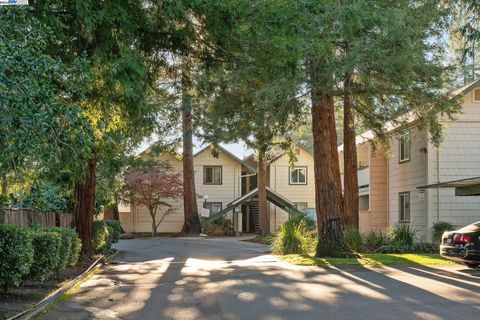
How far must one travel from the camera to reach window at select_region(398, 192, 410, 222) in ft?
92.3

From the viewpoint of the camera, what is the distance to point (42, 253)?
11.3 m

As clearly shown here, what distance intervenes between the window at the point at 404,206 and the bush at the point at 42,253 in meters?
19.9

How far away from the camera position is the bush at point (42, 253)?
36.8 feet

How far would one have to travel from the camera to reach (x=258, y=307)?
9.88 meters

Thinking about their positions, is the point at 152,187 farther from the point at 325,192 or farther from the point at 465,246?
the point at 465,246

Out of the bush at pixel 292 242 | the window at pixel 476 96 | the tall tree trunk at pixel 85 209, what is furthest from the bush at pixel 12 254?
the window at pixel 476 96

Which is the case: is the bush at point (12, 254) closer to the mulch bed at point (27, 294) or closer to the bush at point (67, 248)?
the mulch bed at point (27, 294)

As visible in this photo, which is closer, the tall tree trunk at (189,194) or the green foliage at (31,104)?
the green foliage at (31,104)

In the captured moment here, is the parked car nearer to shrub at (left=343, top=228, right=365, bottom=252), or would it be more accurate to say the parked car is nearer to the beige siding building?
shrub at (left=343, top=228, right=365, bottom=252)

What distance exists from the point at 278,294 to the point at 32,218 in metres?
8.21

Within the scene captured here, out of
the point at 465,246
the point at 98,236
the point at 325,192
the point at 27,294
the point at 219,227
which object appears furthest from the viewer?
the point at 219,227

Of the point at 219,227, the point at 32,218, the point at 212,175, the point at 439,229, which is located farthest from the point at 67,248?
the point at 212,175

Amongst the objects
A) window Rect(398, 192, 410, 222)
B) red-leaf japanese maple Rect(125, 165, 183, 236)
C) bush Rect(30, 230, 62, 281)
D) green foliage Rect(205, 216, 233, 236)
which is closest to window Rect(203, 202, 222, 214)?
green foliage Rect(205, 216, 233, 236)

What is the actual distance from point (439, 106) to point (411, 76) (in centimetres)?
268
